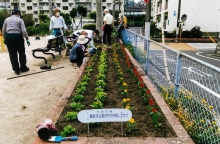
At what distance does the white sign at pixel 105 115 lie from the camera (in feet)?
8.08

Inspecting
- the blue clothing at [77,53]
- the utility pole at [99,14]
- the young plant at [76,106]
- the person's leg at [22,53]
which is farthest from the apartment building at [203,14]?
the young plant at [76,106]

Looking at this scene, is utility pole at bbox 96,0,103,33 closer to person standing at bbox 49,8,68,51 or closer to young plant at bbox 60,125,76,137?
person standing at bbox 49,8,68,51

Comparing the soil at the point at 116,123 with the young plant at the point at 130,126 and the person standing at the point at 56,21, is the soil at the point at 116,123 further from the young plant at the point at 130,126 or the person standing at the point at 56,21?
the person standing at the point at 56,21

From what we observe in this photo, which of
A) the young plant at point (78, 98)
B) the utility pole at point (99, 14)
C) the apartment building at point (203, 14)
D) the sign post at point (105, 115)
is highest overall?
the apartment building at point (203, 14)

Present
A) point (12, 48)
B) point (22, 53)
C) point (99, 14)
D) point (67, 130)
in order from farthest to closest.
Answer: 1. point (99, 14)
2. point (22, 53)
3. point (12, 48)
4. point (67, 130)

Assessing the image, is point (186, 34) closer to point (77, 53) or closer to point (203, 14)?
point (203, 14)

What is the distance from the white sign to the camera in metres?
2.46

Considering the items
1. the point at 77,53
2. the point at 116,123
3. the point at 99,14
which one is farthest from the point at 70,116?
the point at 99,14

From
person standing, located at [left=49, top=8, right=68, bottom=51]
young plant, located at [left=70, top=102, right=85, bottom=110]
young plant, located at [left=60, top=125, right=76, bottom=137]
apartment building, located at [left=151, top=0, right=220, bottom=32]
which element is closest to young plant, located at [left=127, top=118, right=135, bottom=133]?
young plant, located at [left=60, top=125, right=76, bottom=137]

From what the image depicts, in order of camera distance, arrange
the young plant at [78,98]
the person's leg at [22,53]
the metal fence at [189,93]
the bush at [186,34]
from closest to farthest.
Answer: the metal fence at [189,93] → the young plant at [78,98] → the person's leg at [22,53] → the bush at [186,34]

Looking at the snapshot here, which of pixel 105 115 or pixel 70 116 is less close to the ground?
pixel 105 115

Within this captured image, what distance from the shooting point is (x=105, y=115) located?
2473 millimetres

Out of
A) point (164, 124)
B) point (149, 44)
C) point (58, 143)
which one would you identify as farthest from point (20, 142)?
point (149, 44)

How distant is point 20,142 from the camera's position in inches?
117
